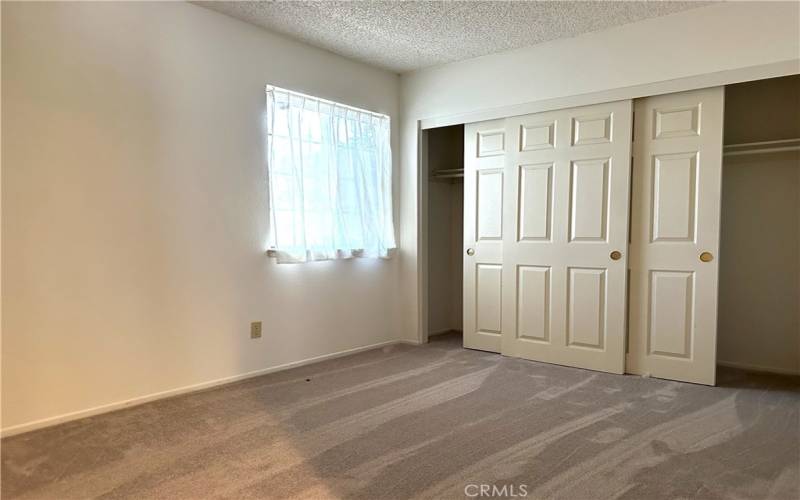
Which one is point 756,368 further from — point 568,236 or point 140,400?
point 140,400

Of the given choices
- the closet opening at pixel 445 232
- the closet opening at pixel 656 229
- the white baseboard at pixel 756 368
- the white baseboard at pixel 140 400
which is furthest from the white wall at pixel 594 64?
the white baseboard at pixel 756 368

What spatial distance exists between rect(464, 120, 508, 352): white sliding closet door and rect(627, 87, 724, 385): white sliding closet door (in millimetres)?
1059

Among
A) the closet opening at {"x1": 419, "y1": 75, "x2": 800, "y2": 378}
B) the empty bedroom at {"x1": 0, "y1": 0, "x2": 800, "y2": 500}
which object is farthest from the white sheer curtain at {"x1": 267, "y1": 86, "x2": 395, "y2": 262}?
the closet opening at {"x1": 419, "y1": 75, "x2": 800, "y2": 378}

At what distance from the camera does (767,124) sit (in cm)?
382

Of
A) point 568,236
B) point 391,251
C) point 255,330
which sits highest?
point 568,236

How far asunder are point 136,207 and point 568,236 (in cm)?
296

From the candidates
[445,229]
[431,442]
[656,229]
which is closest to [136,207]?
[431,442]

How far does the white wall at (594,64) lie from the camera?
3.16 meters

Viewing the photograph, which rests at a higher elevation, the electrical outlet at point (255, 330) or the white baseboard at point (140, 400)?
the electrical outlet at point (255, 330)

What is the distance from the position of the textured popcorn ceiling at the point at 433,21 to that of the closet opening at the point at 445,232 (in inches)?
46.9

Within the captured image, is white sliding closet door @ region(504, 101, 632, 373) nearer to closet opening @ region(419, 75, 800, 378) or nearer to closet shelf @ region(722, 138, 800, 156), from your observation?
closet opening @ region(419, 75, 800, 378)

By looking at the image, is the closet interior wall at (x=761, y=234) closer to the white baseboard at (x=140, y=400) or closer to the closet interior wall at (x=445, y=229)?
the closet interior wall at (x=445, y=229)

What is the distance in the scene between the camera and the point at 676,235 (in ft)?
11.5

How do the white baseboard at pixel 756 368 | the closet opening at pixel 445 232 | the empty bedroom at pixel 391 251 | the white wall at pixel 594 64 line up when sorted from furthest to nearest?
the closet opening at pixel 445 232 → the white baseboard at pixel 756 368 → the white wall at pixel 594 64 → the empty bedroom at pixel 391 251
